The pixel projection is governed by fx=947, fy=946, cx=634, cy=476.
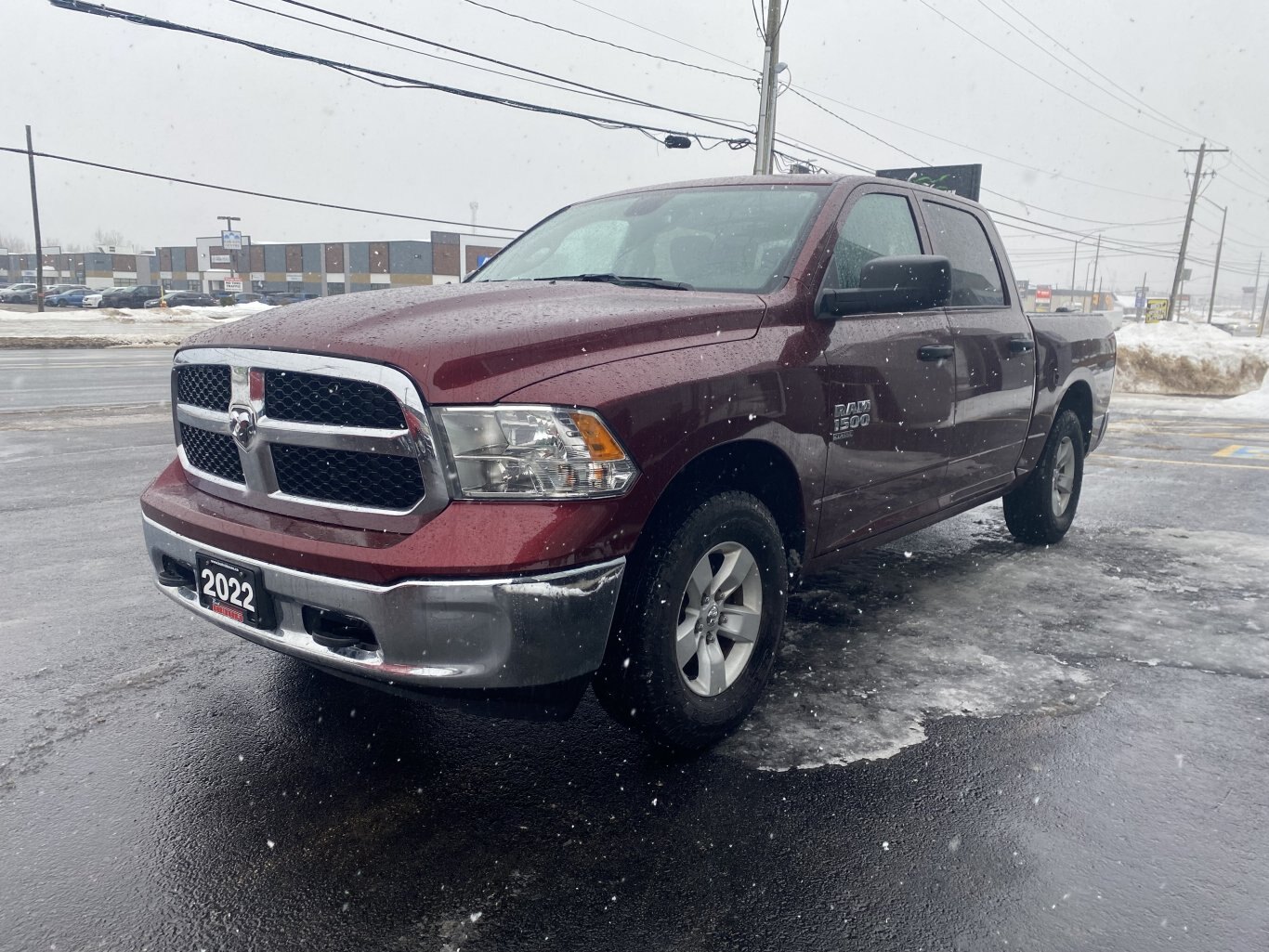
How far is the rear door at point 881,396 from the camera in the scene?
332 centimetres

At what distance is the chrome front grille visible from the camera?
2.37 metres

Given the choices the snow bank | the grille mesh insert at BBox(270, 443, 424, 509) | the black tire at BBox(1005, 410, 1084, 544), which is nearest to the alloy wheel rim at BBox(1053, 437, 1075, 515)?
the black tire at BBox(1005, 410, 1084, 544)

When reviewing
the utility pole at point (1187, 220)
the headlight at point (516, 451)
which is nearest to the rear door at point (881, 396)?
the headlight at point (516, 451)

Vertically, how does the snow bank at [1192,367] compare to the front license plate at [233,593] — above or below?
below

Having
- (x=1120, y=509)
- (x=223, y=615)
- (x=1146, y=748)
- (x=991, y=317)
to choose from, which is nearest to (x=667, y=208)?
(x=991, y=317)

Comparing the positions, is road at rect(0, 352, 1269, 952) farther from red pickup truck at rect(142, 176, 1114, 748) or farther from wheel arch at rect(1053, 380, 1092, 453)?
wheel arch at rect(1053, 380, 1092, 453)

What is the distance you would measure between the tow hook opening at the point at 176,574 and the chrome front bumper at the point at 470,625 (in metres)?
0.54

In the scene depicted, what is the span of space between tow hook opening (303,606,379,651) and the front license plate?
0.50 ft

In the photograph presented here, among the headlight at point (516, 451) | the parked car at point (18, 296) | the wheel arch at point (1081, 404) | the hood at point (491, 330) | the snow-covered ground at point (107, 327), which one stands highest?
the hood at point (491, 330)

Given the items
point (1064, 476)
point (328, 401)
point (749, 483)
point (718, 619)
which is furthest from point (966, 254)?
point (328, 401)

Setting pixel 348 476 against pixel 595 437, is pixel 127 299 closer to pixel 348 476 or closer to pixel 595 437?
pixel 348 476

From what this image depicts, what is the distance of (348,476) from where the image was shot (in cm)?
249

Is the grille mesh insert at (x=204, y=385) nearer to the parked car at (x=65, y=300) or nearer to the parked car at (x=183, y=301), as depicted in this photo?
the parked car at (x=183, y=301)

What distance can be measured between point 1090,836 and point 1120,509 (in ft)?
15.9
